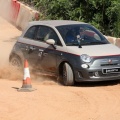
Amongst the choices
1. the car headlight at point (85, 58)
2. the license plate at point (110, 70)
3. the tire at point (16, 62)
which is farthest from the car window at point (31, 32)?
the license plate at point (110, 70)

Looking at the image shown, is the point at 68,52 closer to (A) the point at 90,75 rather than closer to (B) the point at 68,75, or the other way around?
(B) the point at 68,75

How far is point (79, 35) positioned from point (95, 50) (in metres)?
0.83

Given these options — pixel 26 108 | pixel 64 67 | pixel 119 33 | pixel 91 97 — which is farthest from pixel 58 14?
pixel 26 108

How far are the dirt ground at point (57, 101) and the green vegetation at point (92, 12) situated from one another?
21.8ft

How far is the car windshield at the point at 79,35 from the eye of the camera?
41.9 feet

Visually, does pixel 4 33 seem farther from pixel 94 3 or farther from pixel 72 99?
pixel 72 99

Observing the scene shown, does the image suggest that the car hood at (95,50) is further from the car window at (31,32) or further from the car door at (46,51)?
the car window at (31,32)

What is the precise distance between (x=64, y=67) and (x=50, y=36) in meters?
1.26

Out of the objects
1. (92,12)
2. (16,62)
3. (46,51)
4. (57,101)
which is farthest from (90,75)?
(92,12)

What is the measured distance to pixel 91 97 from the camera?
35.0ft

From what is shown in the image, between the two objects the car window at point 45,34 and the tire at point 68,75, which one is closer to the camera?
the tire at point 68,75

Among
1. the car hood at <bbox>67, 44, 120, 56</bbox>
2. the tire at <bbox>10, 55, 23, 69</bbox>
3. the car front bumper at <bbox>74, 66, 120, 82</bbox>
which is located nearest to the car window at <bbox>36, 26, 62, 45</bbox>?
the car hood at <bbox>67, 44, 120, 56</bbox>

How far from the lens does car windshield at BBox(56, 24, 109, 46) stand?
12.8m

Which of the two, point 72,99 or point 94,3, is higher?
point 94,3
